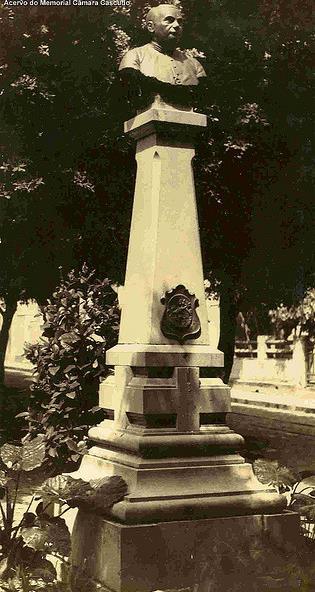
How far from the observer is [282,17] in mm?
12523

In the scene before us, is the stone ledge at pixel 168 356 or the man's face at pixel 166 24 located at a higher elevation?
the man's face at pixel 166 24

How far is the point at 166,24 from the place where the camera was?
651cm

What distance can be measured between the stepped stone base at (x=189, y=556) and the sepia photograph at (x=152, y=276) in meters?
0.01

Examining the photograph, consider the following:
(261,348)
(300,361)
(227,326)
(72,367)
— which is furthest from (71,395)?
(261,348)

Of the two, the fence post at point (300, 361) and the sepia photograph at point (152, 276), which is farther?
the fence post at point (300, 361)

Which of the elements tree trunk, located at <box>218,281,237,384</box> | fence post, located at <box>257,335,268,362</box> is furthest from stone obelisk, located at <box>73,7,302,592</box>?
fence post, located at <box>257,335,268,362</box>

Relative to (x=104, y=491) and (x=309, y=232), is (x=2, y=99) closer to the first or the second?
(x=309, y=232)

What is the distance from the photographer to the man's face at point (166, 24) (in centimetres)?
648

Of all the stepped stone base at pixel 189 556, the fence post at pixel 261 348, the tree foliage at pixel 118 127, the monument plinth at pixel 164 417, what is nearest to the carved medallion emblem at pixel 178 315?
the monument plinth at pixel 164 417

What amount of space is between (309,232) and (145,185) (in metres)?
8.35

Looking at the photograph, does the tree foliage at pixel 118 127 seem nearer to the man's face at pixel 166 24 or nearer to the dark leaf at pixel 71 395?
the dark leaf at pixel 71 395

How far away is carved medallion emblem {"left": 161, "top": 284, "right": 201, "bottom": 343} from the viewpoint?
245 inches

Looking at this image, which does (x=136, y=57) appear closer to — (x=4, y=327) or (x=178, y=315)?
(x=178, y=315)

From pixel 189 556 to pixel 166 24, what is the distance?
400cm
